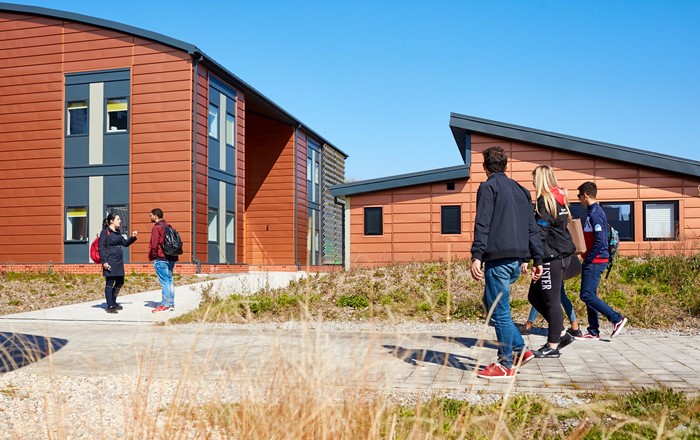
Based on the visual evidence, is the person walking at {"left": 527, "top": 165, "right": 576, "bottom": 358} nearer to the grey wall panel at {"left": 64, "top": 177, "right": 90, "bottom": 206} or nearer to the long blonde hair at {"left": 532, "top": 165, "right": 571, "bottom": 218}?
the long blonde hair at {"left": 532, "top": 165, "right": 571, "bottom": 218}

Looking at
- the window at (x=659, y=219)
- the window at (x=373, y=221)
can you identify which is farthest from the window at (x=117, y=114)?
the window at (x=659, y=219)

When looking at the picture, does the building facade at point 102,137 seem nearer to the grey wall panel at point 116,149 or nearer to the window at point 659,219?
the grey wall panel at point 116,149

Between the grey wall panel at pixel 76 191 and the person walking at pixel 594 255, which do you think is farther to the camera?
the grey wall panel at pixel 76 191

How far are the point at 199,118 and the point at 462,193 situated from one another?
9064 millimetres

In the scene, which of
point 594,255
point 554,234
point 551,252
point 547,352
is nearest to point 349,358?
point 547,352

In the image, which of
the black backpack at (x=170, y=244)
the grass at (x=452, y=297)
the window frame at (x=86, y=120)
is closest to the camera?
the grass at (x=452, y=297)

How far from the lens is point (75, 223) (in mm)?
22016

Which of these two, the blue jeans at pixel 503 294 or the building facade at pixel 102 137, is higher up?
the building facade at pixel 102 137

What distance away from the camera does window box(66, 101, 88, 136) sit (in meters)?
22.1

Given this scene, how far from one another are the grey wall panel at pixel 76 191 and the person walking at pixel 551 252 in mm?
18333

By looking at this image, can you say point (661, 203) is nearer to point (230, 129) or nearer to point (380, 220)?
point (380, 220)

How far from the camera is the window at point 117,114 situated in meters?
21.7

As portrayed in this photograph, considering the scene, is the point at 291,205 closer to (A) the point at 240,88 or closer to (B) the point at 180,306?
(A) the point at 240,88

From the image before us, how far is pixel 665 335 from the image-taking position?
342 inches
